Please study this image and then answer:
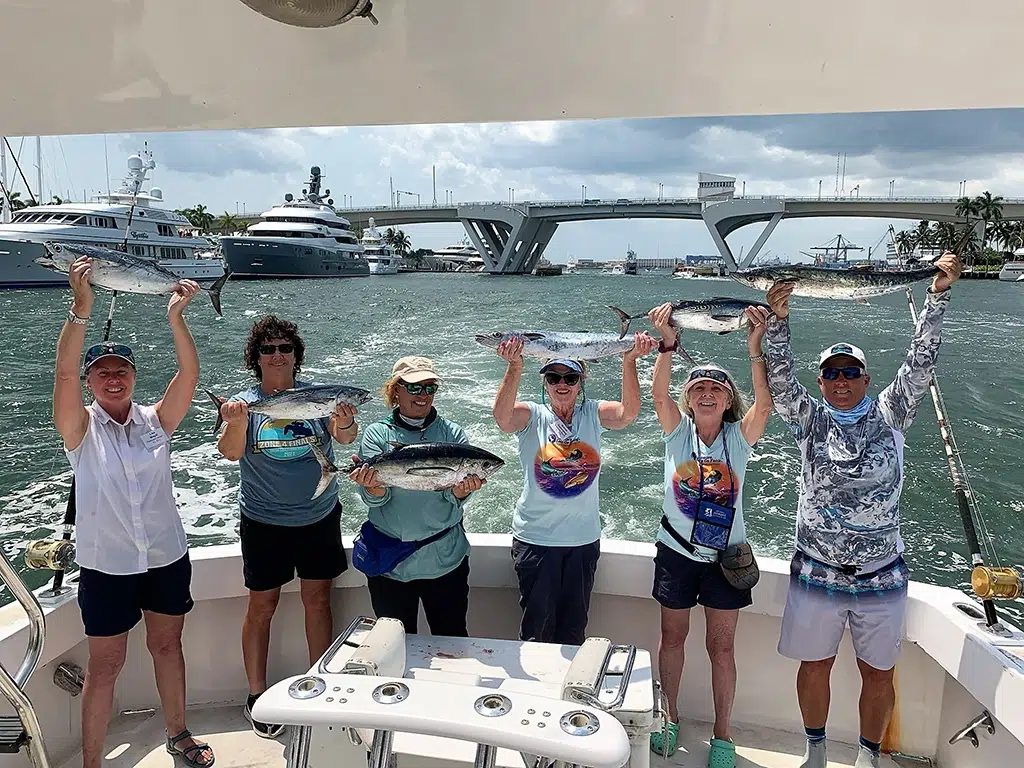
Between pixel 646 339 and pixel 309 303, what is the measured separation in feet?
104

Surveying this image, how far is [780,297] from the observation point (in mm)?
2721

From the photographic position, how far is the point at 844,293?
2787mm

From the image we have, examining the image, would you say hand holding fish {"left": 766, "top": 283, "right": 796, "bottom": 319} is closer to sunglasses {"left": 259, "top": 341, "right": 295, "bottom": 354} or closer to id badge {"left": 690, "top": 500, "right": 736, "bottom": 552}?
id badge {"left": 690, "top": 500, "right": 736, "bottom": 552}

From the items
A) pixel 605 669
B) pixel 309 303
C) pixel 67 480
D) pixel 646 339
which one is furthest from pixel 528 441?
pixel 309 303

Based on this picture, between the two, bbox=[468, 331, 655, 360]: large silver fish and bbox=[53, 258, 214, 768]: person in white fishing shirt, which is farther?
bbox=[468, 331, 655, 360]: large silver fish

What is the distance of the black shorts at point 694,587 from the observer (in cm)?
277

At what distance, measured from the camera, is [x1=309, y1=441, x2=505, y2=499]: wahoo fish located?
2533 mm

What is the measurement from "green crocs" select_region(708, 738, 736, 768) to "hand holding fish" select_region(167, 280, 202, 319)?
272cm

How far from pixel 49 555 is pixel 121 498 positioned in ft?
1.58

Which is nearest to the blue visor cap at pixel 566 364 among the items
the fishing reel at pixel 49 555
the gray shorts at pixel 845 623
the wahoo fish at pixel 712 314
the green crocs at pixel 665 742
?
the wahoo fish at pixel 712 314

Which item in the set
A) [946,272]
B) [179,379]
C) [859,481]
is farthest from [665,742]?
[179,379]

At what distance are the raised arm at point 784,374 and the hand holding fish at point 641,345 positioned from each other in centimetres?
48

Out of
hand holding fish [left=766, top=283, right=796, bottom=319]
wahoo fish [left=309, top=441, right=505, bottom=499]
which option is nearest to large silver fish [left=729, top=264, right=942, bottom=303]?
hand holding fish [left=766, top=283, right=796, bottom=319]

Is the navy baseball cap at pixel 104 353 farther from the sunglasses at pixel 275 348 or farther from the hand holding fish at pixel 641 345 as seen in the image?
the hand holding fish at pixel 641 345
